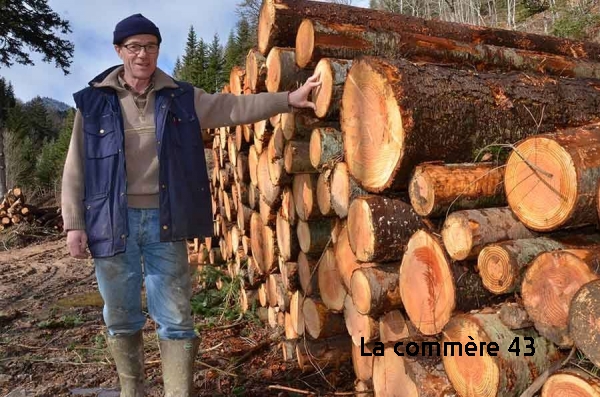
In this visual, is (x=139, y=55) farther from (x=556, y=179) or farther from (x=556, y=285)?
(x=556, y=285)

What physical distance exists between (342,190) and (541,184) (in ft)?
3.45

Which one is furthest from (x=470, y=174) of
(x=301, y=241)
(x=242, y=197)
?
(x=242, y=197)

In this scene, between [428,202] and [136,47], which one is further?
[136,47]

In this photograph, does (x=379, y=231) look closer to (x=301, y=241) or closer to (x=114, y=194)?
(x=301, y=241)

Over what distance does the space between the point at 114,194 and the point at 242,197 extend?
206 cm

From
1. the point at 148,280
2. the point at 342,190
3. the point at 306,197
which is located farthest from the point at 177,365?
the point at 342,190

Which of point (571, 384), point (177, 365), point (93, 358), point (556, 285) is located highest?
point (556, 285)

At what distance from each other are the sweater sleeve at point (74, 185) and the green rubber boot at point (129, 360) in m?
0.70

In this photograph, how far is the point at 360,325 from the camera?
2.49 m

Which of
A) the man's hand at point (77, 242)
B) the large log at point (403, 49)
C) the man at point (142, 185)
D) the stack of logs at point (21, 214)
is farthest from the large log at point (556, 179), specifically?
the stack of logs at point (21, 214)

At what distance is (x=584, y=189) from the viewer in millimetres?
1427

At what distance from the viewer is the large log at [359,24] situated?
3.02 meters

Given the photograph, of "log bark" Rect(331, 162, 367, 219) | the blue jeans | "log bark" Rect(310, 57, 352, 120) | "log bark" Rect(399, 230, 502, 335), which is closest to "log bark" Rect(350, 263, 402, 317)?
"log bark" Rect(399, 230, 502, 335)

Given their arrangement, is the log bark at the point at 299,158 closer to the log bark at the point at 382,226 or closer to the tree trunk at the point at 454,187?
the log bark at the point at 382,226
